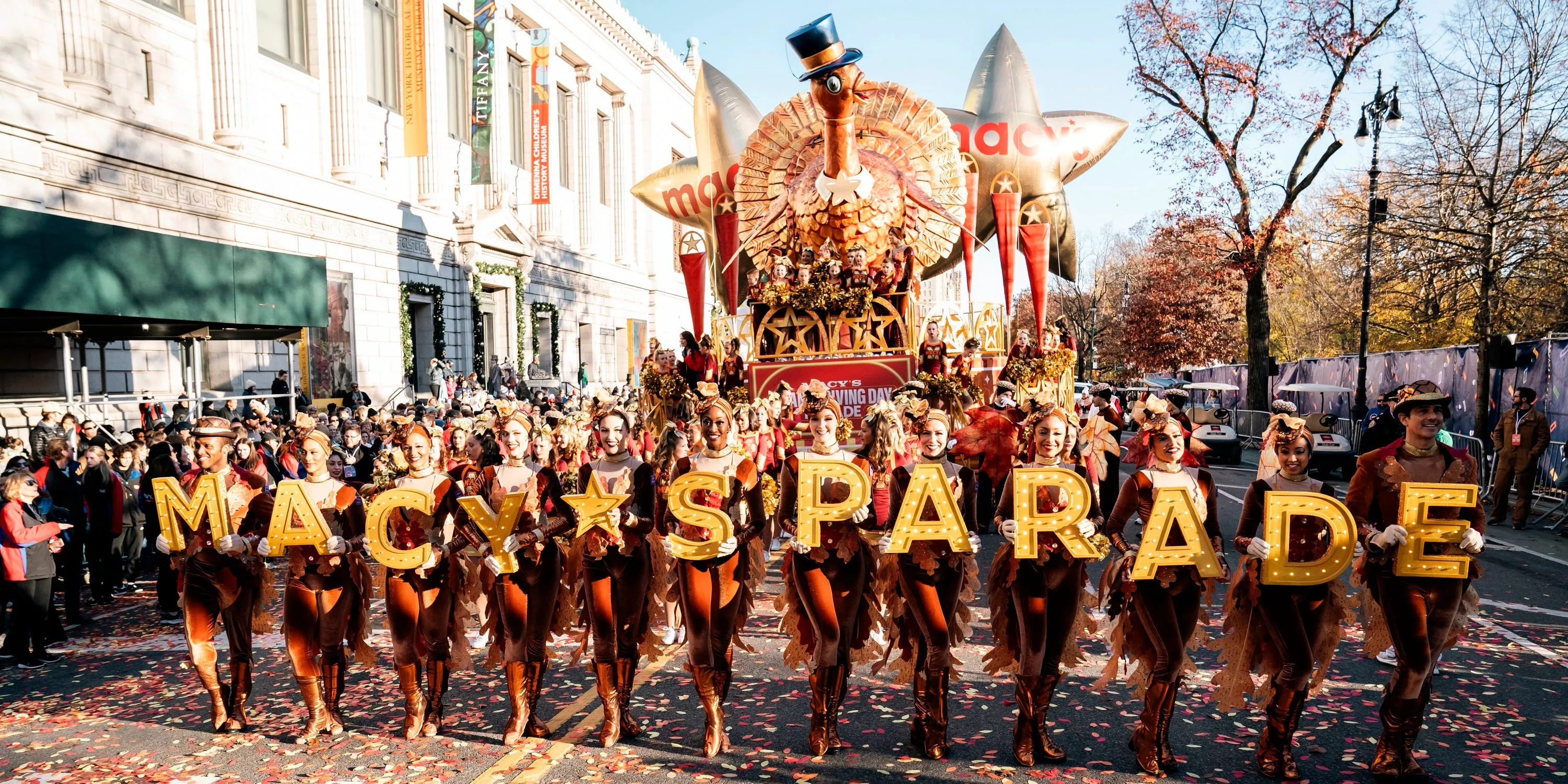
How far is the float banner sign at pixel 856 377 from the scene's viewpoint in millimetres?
Result: 12766

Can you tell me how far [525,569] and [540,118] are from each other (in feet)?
106

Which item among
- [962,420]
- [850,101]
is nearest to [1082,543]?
[962,420]

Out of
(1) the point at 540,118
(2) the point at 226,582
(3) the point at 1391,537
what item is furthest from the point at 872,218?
(1) the point at 540,118

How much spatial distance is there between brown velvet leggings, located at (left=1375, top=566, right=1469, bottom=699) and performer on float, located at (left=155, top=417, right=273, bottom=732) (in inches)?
249

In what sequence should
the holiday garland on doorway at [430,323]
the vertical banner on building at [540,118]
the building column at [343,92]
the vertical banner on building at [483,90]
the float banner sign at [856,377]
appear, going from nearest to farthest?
1. the float banner sign at [856,377]
2. the building column at [343,92]
3. the holiday garland on doorway at [430,323]
4. the vertical banner on building at [483,90]
5. the vertical banner on building at [540,118]

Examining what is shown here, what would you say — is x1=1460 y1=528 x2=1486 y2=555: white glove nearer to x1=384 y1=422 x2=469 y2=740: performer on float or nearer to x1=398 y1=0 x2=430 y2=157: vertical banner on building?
x1=384 y1=422 x2=469 y2=740: performer on float

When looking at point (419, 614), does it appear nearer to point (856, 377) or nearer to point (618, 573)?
point (618, 573)

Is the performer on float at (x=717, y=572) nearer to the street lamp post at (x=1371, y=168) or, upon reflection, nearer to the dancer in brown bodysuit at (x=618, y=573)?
the dancer in brown bodysuit at (x=618, y=573)

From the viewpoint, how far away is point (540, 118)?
34.7 meters

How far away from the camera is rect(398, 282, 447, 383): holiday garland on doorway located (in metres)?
27.6

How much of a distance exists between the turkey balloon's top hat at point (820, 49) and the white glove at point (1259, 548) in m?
9.34

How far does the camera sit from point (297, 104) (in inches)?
949

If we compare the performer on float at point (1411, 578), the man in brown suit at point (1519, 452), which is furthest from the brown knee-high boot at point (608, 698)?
the man in brown suit at point (1519, 452)

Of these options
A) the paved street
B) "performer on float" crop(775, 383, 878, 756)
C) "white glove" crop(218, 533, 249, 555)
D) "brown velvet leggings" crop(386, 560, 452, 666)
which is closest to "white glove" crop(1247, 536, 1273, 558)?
the paved street
